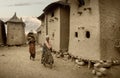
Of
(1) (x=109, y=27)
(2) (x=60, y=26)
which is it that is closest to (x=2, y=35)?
(2) (x=60, y=26)

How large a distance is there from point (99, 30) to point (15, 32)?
18.6 m

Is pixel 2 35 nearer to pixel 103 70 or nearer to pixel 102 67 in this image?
pixel 102 67

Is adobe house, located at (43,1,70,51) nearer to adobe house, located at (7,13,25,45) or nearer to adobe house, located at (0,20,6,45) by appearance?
adobe house, located at (7,13,25,45)

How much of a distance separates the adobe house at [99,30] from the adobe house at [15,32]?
16.0m

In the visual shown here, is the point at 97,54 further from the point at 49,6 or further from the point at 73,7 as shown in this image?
the point at 49,6

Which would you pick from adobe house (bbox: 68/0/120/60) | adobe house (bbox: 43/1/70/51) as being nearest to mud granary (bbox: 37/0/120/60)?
adobe house (bbox: 68/0/120/60)

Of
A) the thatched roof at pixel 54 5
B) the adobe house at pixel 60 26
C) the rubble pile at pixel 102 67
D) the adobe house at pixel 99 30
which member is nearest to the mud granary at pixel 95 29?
the adobe house at pixel 99 30

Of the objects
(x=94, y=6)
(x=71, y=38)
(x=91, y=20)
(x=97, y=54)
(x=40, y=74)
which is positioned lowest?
(x=40, y=74)

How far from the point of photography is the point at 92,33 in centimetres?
1309

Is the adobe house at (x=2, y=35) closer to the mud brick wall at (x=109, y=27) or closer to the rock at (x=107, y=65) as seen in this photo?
the mud brick wall at (x=109, y=27)

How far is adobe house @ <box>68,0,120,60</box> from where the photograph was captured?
12.5 meters

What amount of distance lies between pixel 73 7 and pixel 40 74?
749 centimetres

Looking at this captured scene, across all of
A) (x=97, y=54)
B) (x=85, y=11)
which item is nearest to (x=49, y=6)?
(x=85, y=11)

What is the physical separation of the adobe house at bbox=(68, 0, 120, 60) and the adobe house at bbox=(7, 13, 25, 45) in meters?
16.0
